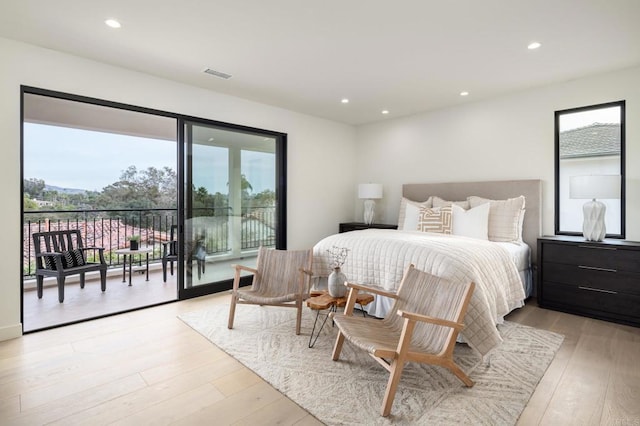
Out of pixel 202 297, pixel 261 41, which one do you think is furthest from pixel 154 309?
pixel 261 41

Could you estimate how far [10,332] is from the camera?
2.95 meters

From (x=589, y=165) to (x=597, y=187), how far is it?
0.64 m

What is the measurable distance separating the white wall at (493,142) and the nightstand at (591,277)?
55 centimetres

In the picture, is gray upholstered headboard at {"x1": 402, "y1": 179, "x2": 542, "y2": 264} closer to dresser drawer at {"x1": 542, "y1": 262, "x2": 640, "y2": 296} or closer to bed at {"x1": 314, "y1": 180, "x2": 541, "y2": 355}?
bed at {"x1": 314, "y1": 180, "x2": 541, "y2": 355}

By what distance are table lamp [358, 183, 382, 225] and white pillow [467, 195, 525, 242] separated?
5.97ft

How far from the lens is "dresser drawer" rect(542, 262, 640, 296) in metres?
3.23

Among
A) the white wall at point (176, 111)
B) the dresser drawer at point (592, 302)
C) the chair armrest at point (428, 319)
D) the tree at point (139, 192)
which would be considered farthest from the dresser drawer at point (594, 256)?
the tree at point (139, 192)

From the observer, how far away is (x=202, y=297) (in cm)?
425

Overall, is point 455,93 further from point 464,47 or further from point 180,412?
point 180,412

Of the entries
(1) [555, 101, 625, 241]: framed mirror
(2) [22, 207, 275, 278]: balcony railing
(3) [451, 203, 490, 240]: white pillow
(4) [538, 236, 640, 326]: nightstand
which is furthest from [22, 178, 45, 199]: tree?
(1) [555, 101, 625, 241]: framed mirror

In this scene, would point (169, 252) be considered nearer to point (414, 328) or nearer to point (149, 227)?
point (149, 227)

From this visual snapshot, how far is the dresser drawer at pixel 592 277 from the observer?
323cm

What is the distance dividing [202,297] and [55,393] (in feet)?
7.04

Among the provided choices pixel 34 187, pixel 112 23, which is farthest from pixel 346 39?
pixel 34 187
